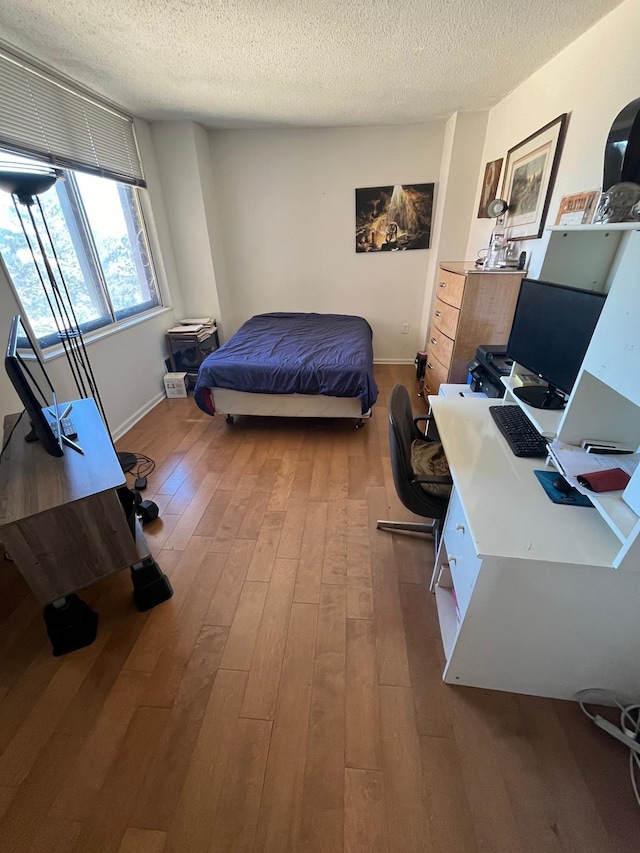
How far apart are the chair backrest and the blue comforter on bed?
3.27ft

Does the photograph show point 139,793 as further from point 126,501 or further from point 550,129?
point 550,129

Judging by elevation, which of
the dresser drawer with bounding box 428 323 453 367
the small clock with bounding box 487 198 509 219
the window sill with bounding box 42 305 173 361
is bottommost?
the dresser drawer with bounding box 428 323 453 367

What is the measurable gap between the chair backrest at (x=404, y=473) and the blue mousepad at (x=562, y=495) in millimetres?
395

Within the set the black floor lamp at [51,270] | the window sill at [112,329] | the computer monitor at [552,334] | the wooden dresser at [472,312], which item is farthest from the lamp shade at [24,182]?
the wooden dresser at [472,312]

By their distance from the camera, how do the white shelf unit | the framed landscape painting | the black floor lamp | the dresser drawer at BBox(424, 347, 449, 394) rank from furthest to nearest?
the framed landscape painting < the dresser drawer at BBox(424, 347, 449, 394) < the black floor lamp < the white shelf unit

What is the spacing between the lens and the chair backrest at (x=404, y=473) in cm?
138

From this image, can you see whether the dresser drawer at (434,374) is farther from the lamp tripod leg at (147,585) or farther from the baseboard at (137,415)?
the baseboard at (137,415)

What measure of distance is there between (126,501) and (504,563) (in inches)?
62.8

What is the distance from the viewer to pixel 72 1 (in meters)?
1.58

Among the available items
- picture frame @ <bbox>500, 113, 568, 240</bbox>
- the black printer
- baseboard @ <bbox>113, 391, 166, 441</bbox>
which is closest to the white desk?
the black printer

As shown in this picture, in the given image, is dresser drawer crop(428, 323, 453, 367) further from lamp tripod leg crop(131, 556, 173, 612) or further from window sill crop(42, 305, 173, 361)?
window sill crop(42, 305, 173, 361)

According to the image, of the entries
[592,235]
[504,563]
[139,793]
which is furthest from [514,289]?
[139,793]

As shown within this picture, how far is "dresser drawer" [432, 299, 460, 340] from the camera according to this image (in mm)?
2580

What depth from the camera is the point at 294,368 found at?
2.64 meters
